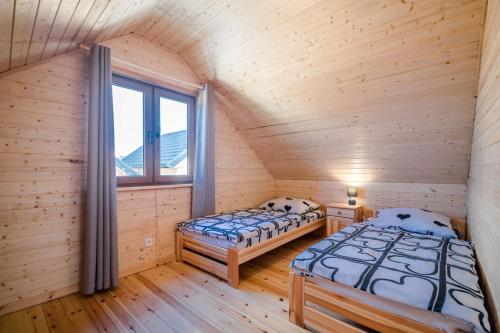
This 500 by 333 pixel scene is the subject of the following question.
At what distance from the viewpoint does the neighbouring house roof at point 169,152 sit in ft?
8.79

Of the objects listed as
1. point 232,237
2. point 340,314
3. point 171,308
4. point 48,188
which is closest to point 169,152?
point 48,188

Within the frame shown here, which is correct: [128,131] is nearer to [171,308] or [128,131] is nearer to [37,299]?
[37,299]

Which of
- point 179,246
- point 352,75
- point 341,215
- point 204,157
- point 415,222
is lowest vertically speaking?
point 179,246

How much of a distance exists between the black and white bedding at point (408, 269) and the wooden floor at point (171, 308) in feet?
1.70

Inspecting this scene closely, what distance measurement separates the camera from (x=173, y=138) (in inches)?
121

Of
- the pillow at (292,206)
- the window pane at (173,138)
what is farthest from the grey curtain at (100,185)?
the pillow at (292,206)

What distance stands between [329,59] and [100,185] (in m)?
2.38

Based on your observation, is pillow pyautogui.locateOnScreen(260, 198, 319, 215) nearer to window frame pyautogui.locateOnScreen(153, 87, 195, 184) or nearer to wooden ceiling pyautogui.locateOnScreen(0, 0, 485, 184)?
wooden ceiling pyautogui.locateOnScreen(0, 0, 485, 184)

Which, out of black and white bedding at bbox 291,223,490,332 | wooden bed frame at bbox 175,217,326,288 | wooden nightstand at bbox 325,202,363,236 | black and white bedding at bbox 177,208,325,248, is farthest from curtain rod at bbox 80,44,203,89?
wooden nightstand at bbox 325,202,363,236

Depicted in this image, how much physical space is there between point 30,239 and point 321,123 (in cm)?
307

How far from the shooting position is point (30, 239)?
6.36ft

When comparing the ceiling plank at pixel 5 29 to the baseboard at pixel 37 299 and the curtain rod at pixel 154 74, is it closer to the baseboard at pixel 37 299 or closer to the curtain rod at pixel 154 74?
the curtain rod at pixel 154 74

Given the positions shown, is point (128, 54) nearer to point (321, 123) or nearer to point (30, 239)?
point (30, 239)

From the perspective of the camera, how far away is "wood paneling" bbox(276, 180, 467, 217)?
292cm
